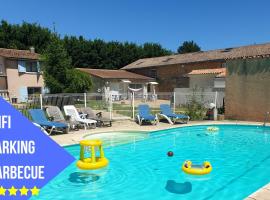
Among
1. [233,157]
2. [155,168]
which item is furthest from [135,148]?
[233,157]

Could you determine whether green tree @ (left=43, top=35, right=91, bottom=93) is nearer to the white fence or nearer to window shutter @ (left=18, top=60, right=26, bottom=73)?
the white fence

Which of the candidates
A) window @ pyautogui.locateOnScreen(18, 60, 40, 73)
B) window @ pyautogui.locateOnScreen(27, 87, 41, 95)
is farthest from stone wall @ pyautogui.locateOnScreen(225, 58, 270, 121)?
window @ pyautogui.locateOnScreen(27, 87, 41, 95)

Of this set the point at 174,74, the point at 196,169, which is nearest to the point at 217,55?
the point at 174,74

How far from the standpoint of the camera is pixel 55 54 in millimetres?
22047

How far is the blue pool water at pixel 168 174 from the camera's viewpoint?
21.4ft

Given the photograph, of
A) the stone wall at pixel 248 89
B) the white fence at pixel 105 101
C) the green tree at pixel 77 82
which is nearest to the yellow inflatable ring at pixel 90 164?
the white fence at pixel 105 101

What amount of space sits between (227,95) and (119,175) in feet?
41.5

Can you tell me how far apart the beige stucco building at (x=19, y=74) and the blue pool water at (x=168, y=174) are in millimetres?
22261

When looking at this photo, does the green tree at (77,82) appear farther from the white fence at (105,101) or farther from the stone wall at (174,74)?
the stone wall at (174,74)

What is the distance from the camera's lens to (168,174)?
7902 mm

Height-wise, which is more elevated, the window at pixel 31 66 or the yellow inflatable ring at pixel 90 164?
the window at pixel 31 66

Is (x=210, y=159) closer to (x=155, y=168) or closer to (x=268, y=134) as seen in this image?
(x=155, y=168)

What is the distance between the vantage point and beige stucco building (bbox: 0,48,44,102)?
96.3 feet

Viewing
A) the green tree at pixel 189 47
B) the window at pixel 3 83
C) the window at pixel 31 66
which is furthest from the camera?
the green tree at pixel 189 47
